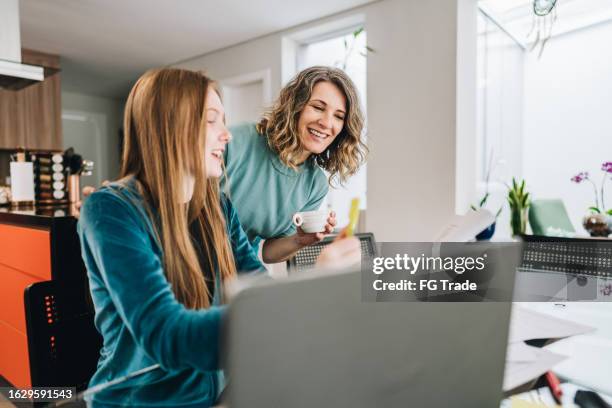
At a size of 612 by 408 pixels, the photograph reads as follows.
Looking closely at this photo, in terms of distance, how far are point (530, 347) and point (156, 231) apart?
82 centimetres

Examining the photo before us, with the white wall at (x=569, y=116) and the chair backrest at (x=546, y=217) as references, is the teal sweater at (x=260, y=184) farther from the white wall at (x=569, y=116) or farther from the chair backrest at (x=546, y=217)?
the white wall at (x=569, y=116)

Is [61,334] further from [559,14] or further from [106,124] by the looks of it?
[106,124]

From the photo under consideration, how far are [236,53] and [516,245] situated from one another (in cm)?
457

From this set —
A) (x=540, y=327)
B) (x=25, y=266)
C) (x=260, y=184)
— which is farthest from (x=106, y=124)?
(x=540, y=327)

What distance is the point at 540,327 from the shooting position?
0.99 metres

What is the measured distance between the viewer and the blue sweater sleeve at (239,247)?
109cm

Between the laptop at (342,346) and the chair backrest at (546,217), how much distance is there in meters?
2.89

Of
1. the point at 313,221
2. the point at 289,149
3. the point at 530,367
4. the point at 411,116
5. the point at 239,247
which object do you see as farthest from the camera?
the point at 411,116

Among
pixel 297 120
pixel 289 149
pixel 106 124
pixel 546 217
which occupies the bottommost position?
pixel 546 217

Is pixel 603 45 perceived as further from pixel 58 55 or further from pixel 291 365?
pixel 58 55

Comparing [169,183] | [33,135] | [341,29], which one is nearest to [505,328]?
[169,183]

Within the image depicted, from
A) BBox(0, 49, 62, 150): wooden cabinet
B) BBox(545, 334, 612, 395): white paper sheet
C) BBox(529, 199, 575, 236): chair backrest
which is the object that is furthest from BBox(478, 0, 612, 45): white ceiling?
BBox(0, 49, 62, 150): wooden cabinet

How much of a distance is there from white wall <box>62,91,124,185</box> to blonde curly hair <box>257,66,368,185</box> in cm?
616

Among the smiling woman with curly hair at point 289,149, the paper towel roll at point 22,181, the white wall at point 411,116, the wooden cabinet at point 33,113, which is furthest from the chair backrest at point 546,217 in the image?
the wooden cabinet at point 33,113
